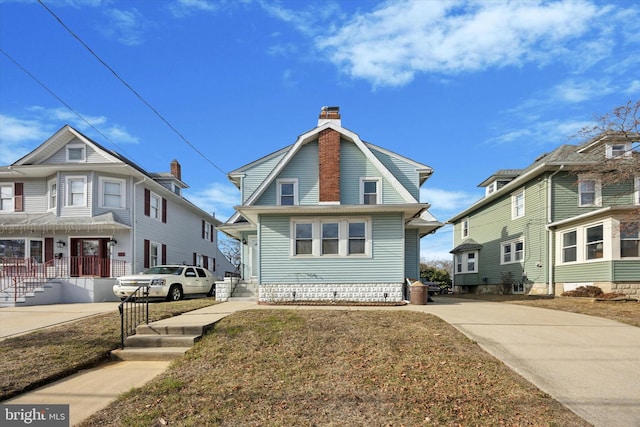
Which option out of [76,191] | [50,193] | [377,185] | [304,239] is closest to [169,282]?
[304,239]

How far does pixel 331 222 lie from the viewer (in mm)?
14711

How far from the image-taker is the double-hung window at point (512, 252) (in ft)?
70.8

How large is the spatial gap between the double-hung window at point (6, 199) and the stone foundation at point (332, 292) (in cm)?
1547

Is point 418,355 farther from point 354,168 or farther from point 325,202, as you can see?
point 354,168

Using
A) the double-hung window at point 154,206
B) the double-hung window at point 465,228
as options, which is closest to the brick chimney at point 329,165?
the double-hung window at point 154,206

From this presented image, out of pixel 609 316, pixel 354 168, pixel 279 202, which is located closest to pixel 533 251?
pixel 609 316

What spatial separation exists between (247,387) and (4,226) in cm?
1899

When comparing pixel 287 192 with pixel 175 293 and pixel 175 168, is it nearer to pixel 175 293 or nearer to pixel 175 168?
pixel 175 293

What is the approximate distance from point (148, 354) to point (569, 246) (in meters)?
18.9

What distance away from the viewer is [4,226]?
1802cm

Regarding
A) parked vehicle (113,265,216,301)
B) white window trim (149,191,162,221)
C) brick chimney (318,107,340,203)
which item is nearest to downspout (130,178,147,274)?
white window trim (149,191,162,221)

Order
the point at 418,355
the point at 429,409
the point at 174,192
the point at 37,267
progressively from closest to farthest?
the point at 429,409, the point at 418,355, the point at 37,267, the point at 174,192

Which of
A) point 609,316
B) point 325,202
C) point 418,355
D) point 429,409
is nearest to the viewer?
point 429,409

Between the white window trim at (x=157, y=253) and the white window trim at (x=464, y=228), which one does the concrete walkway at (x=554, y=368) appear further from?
the white window trim at (x=464, y=228)
